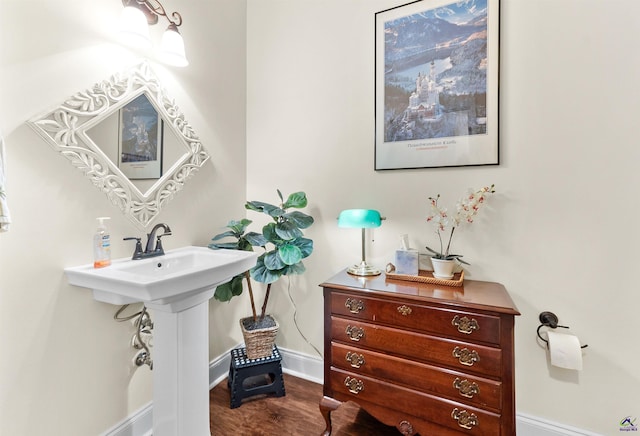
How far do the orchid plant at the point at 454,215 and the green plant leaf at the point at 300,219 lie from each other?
75 cm

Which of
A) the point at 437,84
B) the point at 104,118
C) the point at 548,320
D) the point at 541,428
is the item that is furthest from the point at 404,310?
the point at 104,118

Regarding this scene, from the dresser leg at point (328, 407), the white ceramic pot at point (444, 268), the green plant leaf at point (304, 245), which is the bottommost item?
the dresser leg at point (328, 407)

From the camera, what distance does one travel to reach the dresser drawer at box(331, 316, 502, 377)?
1130 mm

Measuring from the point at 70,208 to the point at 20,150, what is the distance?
0.89 feet

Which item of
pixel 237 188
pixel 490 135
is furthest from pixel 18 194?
pixel 490 135

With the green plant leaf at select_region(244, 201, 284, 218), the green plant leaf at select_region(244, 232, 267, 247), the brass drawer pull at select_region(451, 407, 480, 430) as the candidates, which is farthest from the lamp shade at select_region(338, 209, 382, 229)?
the brass drawer pull at select_region(451, 407, 480, 430)

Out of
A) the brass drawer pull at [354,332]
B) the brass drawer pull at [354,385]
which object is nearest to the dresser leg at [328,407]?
the brass drawer pull at [354,385]

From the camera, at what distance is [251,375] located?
1756mm

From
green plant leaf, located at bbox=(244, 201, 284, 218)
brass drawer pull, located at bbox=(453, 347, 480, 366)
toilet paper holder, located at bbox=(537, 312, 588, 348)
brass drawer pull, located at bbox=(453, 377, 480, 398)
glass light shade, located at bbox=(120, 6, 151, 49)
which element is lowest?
brass drawer pull, located at bbox=(453, 377, 480, 398)

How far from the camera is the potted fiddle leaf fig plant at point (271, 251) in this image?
170 centimetres

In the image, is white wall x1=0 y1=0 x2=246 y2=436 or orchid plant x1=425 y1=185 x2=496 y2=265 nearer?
white wall x1=0 y1=0 x2=246 y2=436

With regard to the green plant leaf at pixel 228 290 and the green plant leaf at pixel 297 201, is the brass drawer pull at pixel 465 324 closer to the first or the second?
the green plant leaf at pixel 297 201

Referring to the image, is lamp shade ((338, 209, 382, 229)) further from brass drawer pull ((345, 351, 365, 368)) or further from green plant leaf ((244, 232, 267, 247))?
brass drawer pull ((345, 351, 365, 368))

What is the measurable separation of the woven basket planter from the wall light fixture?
170 centimetres
